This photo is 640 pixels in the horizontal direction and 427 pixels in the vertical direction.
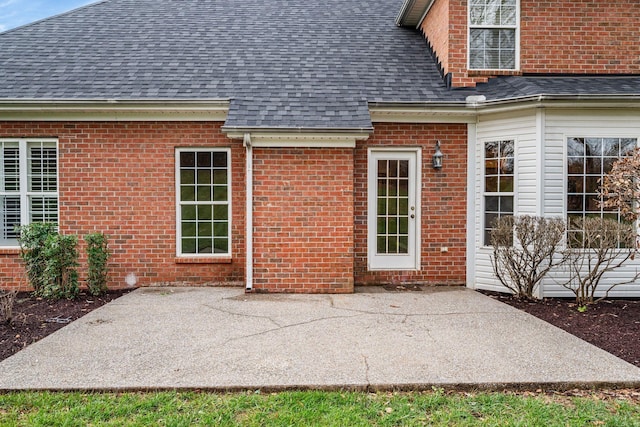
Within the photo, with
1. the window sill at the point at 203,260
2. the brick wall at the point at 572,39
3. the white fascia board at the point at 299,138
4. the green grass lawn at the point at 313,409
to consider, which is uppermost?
the brick wall at the point at 572,39

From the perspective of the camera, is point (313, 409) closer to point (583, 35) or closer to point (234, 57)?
point (234, 57)

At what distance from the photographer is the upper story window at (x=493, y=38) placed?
8.24 metres

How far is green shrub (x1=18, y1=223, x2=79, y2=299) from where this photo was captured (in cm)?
693

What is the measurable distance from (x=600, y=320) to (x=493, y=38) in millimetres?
5251

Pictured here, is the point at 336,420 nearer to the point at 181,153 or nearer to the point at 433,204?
the point at 433,204

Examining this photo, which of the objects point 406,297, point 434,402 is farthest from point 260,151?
point 434,402

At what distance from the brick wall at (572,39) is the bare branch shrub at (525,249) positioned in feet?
9.44

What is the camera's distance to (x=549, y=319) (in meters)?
5.89

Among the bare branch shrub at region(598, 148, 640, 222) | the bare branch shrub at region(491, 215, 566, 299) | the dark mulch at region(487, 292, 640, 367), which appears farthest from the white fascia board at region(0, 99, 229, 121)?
the bare branch shrub at region(598, 148, 640, 222)

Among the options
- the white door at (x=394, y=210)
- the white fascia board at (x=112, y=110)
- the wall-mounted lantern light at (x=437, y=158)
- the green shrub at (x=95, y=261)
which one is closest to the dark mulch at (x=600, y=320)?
the white door at (x=394, y=210)

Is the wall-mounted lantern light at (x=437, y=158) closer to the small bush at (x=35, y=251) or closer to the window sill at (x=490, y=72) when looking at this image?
the window sill at (x=490, y=72)

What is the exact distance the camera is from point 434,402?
11.3 feet

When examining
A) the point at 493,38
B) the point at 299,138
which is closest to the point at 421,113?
the point at 493,38

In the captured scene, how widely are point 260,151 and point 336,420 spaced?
16.0 ft
